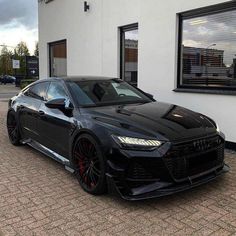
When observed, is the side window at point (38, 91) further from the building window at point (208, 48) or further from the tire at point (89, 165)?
the building window at point (208, 48)

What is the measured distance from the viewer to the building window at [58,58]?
1315 centimetres

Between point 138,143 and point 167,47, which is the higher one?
point 167,47

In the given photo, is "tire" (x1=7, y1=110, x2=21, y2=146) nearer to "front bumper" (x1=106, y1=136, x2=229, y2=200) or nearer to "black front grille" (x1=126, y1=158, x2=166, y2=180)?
"front bumper" (x1=106, y1=136, x2=229, y2=200)

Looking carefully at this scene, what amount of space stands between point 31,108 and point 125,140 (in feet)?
8.95

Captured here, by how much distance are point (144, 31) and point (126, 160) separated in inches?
200

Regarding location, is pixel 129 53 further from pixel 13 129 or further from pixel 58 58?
pixel 58 58

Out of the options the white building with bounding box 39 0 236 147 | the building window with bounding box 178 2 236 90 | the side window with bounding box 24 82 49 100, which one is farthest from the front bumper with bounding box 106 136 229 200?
the building window with bounding box 178 2 236 90

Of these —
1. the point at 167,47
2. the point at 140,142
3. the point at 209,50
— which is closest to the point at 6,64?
the point at 167,47

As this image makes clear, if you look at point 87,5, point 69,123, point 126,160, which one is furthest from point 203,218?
point 87,5

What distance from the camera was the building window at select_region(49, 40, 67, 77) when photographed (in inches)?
518

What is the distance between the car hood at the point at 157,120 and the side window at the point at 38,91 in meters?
1.56

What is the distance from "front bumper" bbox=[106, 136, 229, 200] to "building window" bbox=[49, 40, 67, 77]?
971 centimetres

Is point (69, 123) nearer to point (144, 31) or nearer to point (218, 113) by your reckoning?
point (218, 113)

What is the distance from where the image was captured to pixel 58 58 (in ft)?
45.4
